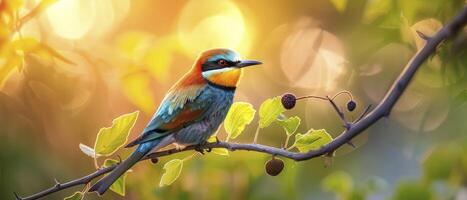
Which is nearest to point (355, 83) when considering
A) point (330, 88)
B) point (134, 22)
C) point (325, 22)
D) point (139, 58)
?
point (325, 22)

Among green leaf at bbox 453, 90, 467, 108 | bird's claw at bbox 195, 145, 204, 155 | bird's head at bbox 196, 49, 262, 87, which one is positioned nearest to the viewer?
green leaf at bbox 453, 90, 467, 108

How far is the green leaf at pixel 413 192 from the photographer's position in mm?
824

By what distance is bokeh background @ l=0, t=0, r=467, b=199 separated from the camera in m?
0.71

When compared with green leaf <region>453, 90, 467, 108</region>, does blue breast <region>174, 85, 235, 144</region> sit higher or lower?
lower

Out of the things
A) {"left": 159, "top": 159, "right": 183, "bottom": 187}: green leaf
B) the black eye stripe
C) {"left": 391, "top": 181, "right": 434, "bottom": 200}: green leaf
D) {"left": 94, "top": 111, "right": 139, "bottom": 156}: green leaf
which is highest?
{"left": 94, "top": 111, "right": 139, "bottom": 156}: green leaf

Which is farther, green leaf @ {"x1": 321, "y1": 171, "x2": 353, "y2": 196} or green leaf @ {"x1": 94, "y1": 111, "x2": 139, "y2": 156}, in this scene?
green leaf @ {"x1": 321, "y1": 171, "x2": 353, "y2": 196}

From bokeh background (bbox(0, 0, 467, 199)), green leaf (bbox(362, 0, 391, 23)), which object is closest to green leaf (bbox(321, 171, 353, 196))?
bokeh background (bbox(0, 0, 467, 199))

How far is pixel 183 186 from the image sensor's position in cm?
105

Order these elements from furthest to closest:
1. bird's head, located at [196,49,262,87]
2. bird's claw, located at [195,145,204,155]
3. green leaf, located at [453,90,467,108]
Result: bird's head, located at [196,49,262,87], bird's claw, located at [195,145,204,155], green leaf, located at [453,90,467,108]

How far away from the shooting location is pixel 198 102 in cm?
87

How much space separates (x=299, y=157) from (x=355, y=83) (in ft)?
3.70

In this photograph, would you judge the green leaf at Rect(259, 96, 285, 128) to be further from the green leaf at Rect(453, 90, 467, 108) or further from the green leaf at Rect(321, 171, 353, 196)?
the green leaf at Rect(321, 171, 353, 196)

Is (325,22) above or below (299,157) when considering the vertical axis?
below

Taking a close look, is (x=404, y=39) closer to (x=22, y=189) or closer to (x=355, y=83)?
(x=22, y=189)
